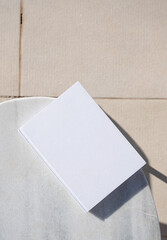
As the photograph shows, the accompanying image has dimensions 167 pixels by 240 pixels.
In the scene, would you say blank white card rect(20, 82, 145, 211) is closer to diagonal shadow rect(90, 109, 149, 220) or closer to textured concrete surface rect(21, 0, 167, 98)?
diagonal shadow rect(90, 109, 149, 220)

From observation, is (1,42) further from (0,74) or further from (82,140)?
(82,140)

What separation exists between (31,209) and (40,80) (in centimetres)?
73

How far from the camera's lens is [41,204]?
3.78 feet

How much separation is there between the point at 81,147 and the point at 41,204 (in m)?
0.25

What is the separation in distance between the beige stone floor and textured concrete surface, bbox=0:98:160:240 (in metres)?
0.53

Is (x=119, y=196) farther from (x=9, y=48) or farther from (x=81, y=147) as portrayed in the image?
(x=9, y=48)

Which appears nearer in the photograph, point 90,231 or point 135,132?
point 90,231

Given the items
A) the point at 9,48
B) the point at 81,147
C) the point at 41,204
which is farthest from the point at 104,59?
the point at 41,204

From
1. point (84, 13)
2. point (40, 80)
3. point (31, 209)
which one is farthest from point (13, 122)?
point (84, 13)

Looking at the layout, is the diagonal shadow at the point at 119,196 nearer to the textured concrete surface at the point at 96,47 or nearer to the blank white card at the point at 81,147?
the blank white card at the point at 81,147

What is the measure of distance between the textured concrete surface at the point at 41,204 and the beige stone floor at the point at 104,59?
53 cm

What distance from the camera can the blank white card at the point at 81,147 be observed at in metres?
1.07

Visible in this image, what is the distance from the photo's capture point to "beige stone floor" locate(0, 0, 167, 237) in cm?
168

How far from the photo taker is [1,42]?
166cm
